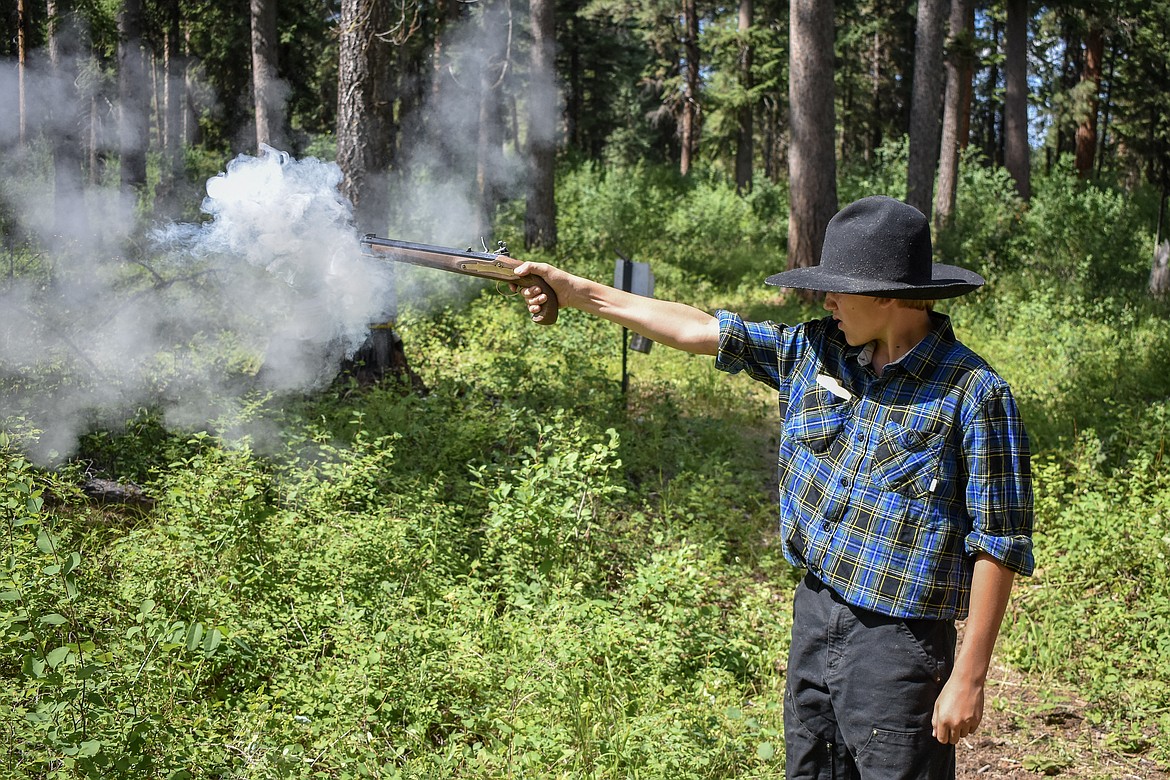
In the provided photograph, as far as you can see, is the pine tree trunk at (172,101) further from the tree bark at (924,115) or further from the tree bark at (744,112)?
the tree bark at (924,115)

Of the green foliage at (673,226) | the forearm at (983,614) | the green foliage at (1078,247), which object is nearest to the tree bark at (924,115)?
the green foliage at (1078,247)

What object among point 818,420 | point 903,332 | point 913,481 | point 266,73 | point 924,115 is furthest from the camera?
point 266,73

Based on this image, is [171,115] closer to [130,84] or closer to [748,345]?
[130,84]

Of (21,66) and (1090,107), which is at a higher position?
(1090,107)

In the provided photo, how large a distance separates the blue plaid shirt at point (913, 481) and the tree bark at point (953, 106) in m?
15.8

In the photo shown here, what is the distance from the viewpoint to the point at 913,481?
2434 millimetres

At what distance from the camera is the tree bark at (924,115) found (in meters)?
15.2

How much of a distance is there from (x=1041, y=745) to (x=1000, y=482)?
2.85 m

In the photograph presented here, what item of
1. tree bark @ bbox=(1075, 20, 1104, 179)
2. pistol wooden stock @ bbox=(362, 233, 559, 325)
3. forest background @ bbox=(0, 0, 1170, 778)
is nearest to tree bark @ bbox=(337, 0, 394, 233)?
forest background @ bbox=(0, 0, 1170, 778)

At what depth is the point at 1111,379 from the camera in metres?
9.01

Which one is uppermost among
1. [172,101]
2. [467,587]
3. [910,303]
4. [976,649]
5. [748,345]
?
[172,101]

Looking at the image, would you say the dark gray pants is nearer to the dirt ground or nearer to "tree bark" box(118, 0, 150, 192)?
the dirt ground

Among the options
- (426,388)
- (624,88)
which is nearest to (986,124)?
(624,88)

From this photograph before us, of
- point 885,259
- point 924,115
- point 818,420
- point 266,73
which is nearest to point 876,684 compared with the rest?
point 818,420
